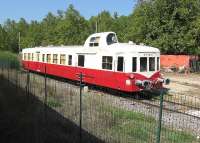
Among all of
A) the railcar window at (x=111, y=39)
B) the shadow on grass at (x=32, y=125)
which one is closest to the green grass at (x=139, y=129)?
the shadow on grass at (x=32, y=125)

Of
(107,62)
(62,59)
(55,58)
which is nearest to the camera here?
(107,62)

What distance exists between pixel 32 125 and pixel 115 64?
→ 10255 mm

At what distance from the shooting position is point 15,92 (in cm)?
1694

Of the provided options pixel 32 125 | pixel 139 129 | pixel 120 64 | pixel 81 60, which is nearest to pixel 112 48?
pixel 120 64

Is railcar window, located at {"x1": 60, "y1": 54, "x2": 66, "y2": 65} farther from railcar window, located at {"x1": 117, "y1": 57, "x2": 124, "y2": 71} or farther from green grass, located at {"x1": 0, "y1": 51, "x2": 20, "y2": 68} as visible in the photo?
railcar window, located at {"x1": 117, "y1": 57, "x2": 124, "y2": 71}

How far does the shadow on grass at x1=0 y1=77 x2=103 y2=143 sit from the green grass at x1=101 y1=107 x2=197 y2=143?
2.90 feet

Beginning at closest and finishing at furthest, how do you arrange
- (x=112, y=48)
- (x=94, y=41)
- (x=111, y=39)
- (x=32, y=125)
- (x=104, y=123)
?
(x=104, y=123) → (x=32, y=125) → (x=112, y=48) → (x=111, y=39) → (x=94, y=41)

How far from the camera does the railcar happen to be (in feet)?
70.2

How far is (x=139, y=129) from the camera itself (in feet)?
36.7

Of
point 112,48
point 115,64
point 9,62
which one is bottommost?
point 9,62

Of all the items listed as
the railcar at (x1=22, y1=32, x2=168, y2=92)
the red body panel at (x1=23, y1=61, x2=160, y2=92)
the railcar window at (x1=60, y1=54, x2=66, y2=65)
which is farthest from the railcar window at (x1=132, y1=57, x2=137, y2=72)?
the railcar window at (x1=60, y1=54, x2=66, y2=65)

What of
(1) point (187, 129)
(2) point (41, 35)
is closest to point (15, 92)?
(1) point (187, 129)

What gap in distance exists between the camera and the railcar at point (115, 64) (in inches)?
842

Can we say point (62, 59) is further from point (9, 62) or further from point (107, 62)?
point (107, 62)
